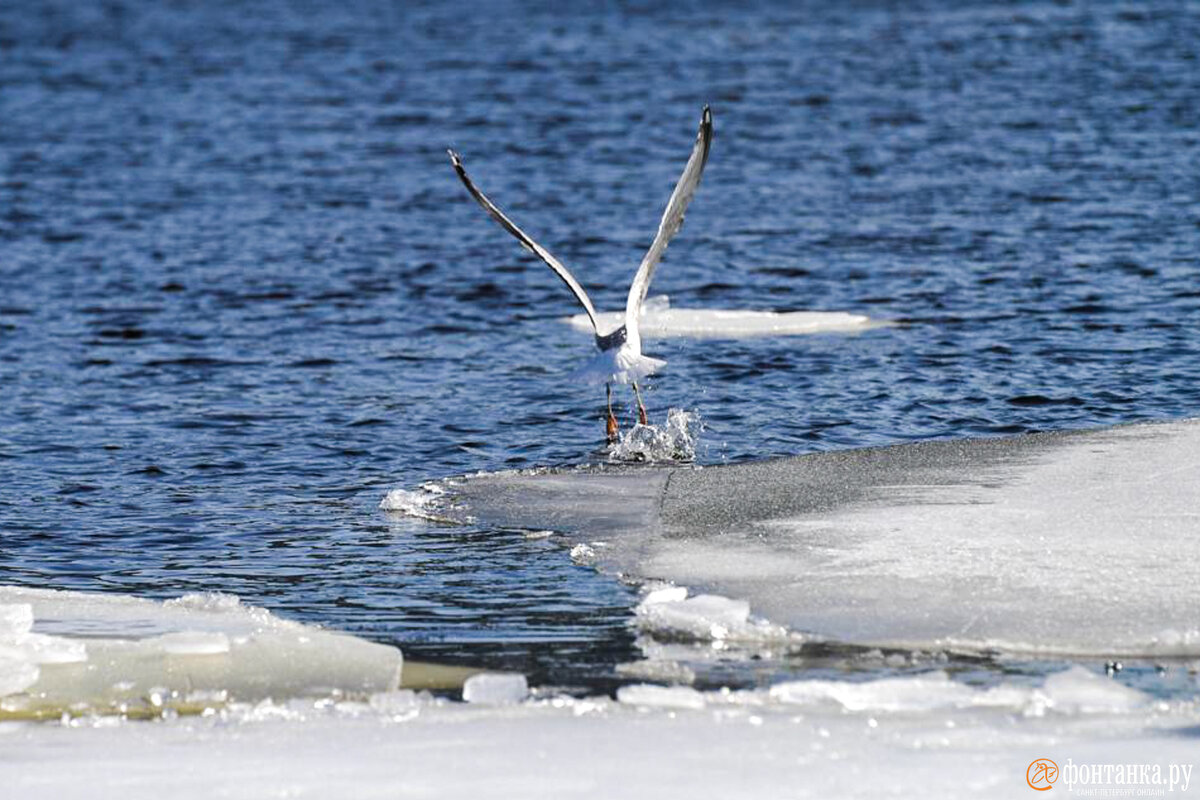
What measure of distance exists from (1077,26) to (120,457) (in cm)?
2809

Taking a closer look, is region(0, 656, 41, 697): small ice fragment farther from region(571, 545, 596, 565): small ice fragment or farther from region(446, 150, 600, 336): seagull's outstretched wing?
region(446, 150, 600, 336): seagull's outstretched wing

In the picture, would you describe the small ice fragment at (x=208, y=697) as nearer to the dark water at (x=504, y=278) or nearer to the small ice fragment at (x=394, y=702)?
the small ice fragment at (x=394, y=702)

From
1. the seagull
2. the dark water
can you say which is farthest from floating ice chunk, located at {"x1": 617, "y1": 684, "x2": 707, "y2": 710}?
the seagull

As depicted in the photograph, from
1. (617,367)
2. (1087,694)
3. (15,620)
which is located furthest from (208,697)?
(617,367)

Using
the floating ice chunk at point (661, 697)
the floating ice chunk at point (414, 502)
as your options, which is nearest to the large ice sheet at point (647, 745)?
the floating ice chunk at point (661, 697)

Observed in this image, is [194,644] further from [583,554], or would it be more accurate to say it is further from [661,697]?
[583,554]

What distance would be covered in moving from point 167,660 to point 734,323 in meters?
8.75

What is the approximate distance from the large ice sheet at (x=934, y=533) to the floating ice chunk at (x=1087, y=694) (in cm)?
55

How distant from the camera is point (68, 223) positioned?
2222cm

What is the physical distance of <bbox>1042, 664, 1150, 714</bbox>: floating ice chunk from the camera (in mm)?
7199

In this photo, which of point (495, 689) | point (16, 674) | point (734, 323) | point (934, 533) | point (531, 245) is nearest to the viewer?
point (495, 689)

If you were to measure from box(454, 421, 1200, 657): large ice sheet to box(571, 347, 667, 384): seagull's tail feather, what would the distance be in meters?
0.65

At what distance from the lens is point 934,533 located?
31.3ft

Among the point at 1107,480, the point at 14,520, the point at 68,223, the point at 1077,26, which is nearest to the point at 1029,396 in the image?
the point at 1107,480
